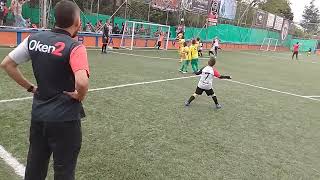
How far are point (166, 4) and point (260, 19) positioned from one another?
835 inches

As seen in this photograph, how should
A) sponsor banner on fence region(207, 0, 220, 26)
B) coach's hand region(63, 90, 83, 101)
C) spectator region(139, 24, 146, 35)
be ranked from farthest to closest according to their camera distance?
sponsor banner on fence region(207, 0, 220, 26)
spectator region(139, 24, 146, 35)
coach's hand region(63, 90, 83, 101)

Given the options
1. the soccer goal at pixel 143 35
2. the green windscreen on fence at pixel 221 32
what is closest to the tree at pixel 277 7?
the green windscreen on fence at pixel 221 32

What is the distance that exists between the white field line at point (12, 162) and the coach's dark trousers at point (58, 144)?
145 cm

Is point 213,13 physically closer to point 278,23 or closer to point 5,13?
point 278,23

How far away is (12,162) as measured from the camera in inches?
191

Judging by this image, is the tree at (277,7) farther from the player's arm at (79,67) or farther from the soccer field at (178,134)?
the player's arm at (79,67)

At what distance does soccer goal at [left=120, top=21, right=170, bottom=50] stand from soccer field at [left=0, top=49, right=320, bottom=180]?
45.1ft

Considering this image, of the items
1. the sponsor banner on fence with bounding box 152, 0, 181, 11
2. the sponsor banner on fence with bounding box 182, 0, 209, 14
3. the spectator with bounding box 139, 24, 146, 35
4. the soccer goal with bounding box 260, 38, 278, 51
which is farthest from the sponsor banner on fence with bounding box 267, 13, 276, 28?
the spectator with bounding box 139, 24, 146, 35

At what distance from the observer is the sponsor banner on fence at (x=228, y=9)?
127 feet

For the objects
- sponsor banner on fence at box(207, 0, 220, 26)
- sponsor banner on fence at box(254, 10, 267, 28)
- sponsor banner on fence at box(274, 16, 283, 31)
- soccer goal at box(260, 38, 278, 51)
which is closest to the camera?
sponsor banner on fence at box(207, 0, 220, 26)

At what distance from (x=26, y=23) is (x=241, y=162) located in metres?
16.8

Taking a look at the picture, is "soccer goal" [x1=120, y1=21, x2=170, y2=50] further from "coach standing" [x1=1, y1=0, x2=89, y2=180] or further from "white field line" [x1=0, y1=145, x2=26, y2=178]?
"coach standing" [x1=1, y1=0, x2=89, y2=180]

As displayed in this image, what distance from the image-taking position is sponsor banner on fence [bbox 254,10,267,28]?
4634 centimetres

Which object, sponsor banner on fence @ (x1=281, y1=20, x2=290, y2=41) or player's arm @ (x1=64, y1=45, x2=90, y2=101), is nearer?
player's arm @ (x1=64, y1=45, x2=90, y2=101)
